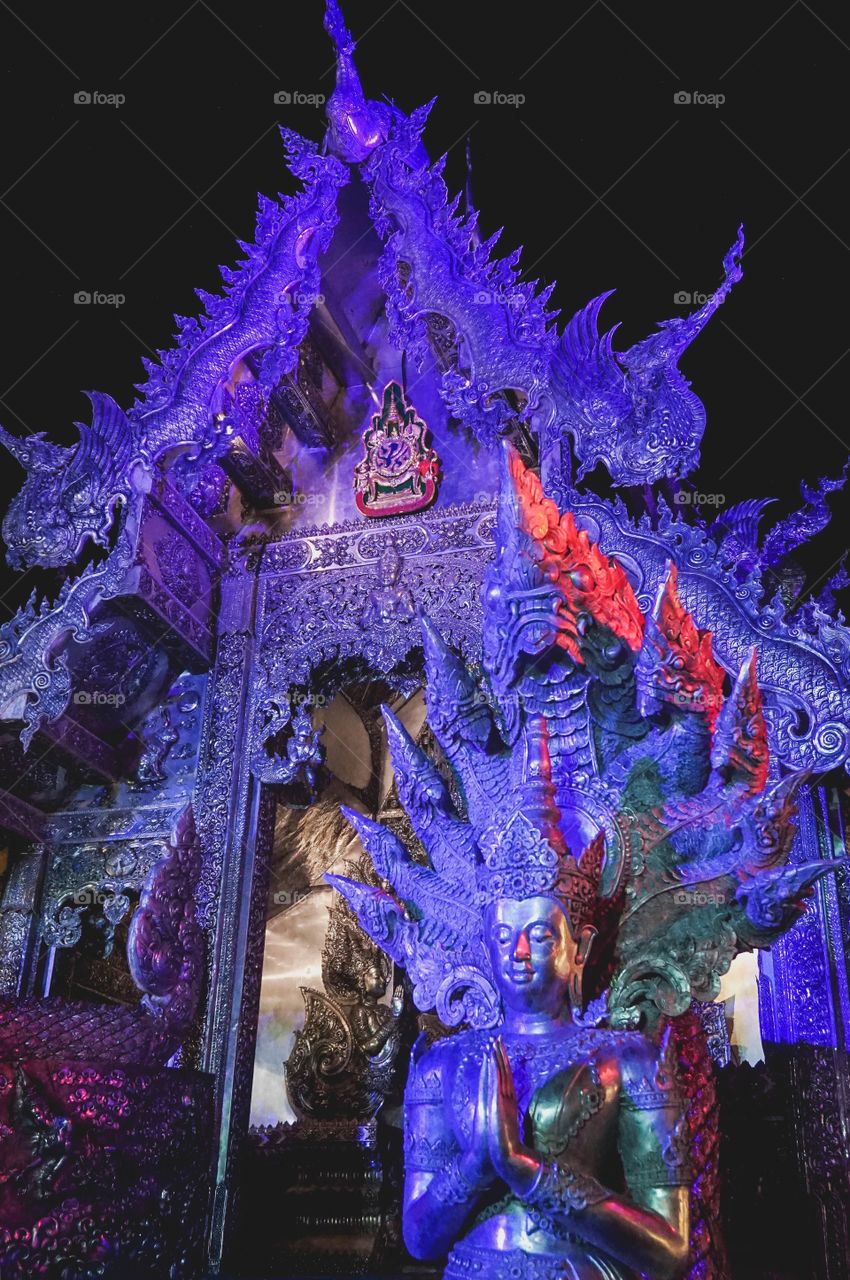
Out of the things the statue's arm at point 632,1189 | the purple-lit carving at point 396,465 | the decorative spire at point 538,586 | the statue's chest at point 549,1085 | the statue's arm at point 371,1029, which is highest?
the purple-lit carving at point 396,465

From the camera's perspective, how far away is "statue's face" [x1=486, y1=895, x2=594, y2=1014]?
277 cm

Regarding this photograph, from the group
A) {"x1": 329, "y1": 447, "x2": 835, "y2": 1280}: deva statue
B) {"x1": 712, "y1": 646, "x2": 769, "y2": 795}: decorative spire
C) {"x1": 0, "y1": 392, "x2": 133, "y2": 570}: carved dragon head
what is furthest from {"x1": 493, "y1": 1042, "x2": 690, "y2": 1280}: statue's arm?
{"x1": 0, "y1": 392, "x2": 133, "y2": 570}: carved dragon head

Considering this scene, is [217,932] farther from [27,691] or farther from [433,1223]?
[433,1223]

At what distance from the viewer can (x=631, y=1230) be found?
244cm

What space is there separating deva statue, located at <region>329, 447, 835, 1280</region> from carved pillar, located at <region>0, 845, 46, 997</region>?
8.67 ft

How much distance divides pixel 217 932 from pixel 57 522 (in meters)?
2.11

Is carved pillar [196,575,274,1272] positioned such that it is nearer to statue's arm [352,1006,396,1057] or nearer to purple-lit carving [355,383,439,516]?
purple-lit carving [355,383,439,516]

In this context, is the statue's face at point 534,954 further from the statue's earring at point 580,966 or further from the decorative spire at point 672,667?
the decorative spire at point 672,667

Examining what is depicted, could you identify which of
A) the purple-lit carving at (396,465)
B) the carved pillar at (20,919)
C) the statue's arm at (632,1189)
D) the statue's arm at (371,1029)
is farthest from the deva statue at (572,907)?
the statue's arm at (371,1029)

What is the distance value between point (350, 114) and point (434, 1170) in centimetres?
483

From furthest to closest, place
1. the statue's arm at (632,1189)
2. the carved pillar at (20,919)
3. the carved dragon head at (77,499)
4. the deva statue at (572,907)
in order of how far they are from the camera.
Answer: the carved pillar at (20,919) < the carved dragon head at (77,499) < the deva statue at (572,907) < the statue's arm at (632,1189)

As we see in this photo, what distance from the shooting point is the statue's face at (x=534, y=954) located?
9.09ft

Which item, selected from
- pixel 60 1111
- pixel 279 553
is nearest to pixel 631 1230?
pixel 60 1111

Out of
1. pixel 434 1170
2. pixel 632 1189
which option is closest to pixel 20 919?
pixel 434 1170
